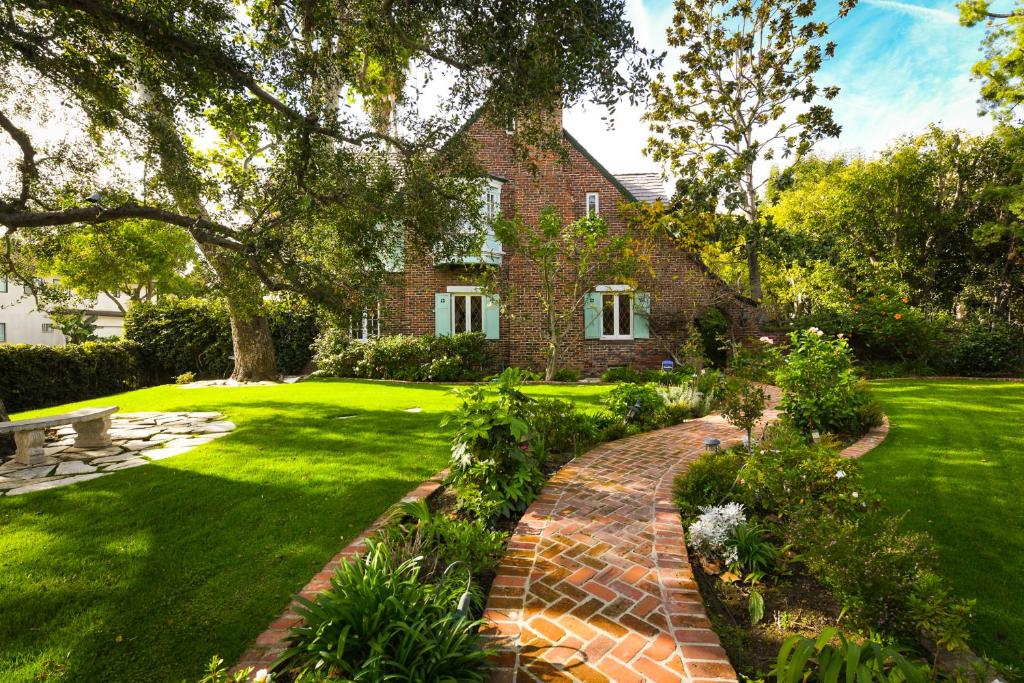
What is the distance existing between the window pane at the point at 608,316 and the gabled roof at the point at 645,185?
4331 millimetres

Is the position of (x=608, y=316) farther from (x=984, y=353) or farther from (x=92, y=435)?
(x=92, y=435)

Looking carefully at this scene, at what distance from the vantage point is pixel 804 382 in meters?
6.46

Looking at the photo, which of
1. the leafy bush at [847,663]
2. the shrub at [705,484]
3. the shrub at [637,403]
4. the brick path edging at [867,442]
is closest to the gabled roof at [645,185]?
the shrub at [637,403]

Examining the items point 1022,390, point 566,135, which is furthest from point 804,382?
point 566,135

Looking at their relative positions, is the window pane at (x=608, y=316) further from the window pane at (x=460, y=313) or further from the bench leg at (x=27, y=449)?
the bench leg at (x=27, y=449)

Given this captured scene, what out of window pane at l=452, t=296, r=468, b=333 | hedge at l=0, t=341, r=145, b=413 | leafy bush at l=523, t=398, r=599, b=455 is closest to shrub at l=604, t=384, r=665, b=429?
leafy bush at l=523, t=398, r=599, b=455

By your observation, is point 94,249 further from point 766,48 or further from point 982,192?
point 982,192

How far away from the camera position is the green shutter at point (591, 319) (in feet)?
50.1

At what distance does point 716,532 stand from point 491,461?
1.95 m

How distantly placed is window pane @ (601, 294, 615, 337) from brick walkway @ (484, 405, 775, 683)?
11.0 meters

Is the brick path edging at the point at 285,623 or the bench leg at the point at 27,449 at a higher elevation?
the bench leg at the point at 27,449

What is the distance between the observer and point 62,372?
11.9m

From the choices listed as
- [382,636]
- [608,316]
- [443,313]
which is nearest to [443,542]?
[382,636]

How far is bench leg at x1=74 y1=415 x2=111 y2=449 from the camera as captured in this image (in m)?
6.57
